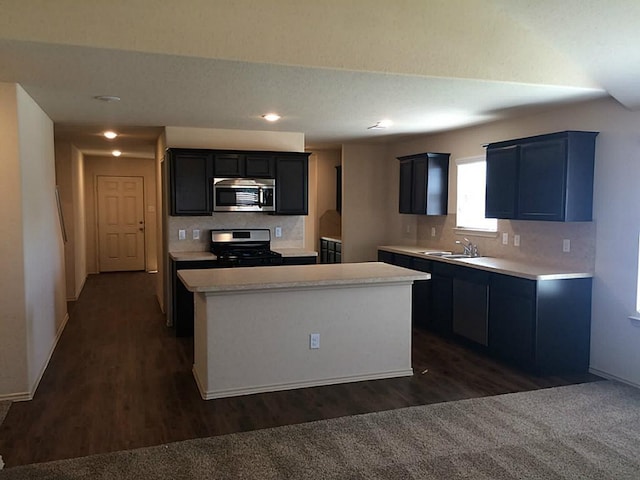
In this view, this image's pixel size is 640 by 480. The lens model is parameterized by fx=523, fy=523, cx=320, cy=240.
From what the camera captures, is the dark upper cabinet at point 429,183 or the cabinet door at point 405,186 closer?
the dark upper cabinet at point 429,183

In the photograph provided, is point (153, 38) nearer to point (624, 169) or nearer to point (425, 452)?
point (425, 452)

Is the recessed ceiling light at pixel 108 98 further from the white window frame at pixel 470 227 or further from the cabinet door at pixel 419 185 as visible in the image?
the white window frame at pixel 470 227

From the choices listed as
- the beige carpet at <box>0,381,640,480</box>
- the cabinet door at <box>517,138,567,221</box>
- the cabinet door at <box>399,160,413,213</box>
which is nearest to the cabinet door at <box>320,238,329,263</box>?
the cabinet door at <box>399,160,413,213</box>

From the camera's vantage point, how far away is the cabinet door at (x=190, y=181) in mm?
5707

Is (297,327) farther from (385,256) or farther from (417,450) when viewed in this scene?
(385,256)

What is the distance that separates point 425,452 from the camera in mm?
3023

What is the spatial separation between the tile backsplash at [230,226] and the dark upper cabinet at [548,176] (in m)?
2.58

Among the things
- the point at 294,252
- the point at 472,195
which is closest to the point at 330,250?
the point at 294,252

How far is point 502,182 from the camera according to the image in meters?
4.99

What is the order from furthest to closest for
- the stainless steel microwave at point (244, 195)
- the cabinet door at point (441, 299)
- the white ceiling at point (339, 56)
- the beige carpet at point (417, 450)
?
the stainless steel microwave at point (244, 195), the cabinet door at point (441, 299), the white ceiling at point (339, 56), the beige carpet at point (417, 450)

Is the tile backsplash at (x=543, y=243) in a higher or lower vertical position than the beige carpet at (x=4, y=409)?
higher

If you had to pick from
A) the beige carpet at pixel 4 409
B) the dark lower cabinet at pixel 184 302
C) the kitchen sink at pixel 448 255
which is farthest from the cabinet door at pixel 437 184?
the beige carpet at pixel 4 409

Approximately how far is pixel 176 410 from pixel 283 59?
2.45m

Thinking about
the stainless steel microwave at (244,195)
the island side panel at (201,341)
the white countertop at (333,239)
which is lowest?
the island side panel at (201,341)
